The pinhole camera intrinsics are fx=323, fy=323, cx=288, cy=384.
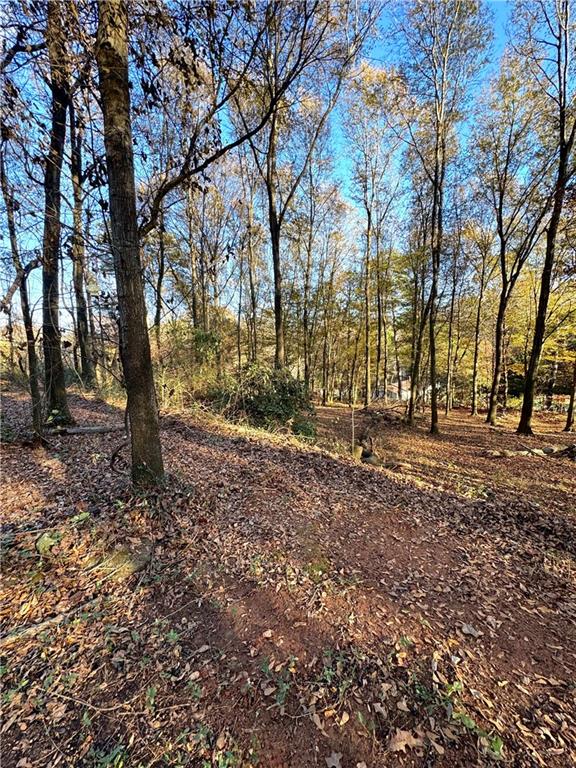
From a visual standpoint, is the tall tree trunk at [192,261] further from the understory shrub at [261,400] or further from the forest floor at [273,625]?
the forest floor at [273,625]

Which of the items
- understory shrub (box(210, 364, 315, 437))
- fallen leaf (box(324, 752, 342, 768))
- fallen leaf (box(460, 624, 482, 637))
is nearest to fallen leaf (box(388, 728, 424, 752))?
fallen leaf (box(324, 752, 342, 768))

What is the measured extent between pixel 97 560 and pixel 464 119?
14741 mm

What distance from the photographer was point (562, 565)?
3488mm

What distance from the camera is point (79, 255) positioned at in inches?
149

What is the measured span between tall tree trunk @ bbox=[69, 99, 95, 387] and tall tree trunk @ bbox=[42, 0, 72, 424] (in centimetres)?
17

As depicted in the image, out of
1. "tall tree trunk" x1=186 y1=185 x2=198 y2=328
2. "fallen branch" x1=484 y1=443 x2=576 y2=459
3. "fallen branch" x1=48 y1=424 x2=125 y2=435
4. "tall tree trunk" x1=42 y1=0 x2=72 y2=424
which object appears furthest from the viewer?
"tall tree trunk" x1=186 y1=185 x2=198 y2=328

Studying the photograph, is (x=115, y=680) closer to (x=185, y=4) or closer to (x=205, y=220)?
(x=185, y=4)

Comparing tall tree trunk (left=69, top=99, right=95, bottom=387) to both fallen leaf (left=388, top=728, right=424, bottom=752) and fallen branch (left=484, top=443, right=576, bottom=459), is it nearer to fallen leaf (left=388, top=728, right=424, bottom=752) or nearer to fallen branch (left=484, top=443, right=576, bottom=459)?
fallen leaf (left=388, top=728, right=424, bottom=752)

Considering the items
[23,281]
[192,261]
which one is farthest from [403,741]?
[192,261]

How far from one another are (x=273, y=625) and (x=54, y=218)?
432 cm

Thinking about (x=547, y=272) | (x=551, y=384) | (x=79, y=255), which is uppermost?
(x=547, y=272)

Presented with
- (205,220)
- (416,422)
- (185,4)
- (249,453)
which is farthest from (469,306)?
(185,4)

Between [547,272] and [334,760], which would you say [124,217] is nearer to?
[334,760]

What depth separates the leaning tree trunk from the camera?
296 centimetres
